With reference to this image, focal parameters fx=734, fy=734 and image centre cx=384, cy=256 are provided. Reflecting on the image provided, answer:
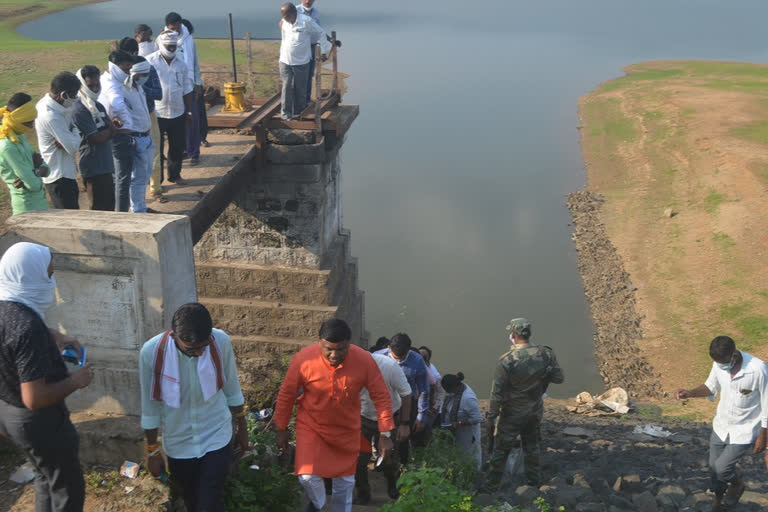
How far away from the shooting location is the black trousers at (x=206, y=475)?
4.23 m

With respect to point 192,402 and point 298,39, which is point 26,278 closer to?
point 192,402

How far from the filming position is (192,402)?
4.11m

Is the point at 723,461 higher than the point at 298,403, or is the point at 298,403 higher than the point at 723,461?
the point at 298,403

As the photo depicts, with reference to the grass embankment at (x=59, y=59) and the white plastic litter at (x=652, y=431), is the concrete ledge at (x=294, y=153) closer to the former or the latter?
the white plastic litter at (x=652, y=431)

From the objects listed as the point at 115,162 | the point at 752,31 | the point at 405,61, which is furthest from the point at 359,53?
the point at 115,162

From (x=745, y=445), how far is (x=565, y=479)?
1.73m

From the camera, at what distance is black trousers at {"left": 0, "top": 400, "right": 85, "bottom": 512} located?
3746 mm

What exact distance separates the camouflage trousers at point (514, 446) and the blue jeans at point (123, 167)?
4.13 meters

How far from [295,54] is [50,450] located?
6.83 meters

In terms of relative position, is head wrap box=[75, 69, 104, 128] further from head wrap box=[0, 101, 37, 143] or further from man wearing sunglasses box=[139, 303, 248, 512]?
man wearing sunglasses box=[139, 303, 248, 512]

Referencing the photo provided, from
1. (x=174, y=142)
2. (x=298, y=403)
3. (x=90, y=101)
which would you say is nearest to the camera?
(x=298, y=403)

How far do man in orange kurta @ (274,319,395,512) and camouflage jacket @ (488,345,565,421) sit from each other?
168 centimetres

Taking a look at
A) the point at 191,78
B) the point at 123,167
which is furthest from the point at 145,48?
the point at 123,167

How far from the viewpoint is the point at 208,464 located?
4230mm
